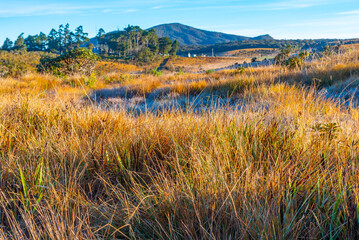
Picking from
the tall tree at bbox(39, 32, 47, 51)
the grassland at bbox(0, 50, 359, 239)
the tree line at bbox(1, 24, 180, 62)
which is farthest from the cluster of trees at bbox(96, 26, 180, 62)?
the grassland at bbox(0, 50, 359, 239)

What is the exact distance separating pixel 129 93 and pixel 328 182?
7.42 metres

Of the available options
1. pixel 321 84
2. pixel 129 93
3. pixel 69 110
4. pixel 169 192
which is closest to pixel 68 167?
pixel 169 192

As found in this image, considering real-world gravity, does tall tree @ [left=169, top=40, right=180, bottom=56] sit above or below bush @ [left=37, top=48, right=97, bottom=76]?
above

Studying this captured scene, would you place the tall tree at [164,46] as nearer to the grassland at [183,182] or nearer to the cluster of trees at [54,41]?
the cluster of trees at [54,41]

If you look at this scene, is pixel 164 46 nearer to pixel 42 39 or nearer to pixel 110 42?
pixel 110 42

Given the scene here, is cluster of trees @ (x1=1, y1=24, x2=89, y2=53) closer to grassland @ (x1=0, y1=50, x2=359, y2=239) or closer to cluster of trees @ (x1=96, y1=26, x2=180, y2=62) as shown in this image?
cluster of trees @ (x1=96, y1=26, x2=180, y2=62)

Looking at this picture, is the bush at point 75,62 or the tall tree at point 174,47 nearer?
the bush at point 75,62

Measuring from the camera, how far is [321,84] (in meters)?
5.91

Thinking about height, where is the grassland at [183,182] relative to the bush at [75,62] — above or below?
below

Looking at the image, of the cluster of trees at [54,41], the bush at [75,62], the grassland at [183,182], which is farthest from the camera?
the cluster of trees at [54,41]

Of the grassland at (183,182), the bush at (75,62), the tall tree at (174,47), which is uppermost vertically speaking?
the tall tree at (174,47)

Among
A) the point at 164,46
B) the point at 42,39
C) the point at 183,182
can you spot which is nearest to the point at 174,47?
the point at 164,46

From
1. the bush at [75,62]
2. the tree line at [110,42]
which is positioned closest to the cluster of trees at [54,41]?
the tree line at [110,42]

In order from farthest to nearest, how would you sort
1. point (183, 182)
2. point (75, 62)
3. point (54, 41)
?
1. point (54, 41)
2. point (75, 62)
3. point (183, 182)
